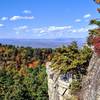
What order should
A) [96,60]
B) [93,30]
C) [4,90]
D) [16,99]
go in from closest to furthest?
[96,60]
[93,30]
[16,99]
[4,90]

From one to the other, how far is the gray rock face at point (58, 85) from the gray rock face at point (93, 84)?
2.60m

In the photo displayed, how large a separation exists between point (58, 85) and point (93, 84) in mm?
5494

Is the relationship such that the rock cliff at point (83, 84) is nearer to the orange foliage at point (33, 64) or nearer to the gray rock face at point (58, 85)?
the gray rock face at point (58, 85)

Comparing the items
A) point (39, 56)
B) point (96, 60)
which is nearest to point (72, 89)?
point (96, 60)

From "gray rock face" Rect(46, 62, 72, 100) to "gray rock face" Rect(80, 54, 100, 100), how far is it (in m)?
2.60

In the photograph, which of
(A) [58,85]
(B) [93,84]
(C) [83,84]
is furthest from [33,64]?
(B) [93,84]

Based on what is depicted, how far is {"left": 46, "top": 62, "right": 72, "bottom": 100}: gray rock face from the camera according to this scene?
2336 cm

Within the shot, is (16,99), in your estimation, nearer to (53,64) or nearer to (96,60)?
(53,64)

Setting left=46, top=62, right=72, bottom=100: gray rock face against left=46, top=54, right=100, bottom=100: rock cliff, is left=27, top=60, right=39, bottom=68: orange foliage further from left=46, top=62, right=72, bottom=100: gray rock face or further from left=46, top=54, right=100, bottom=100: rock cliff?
left=46, top=54, right=100, bottom=100: rock cliff

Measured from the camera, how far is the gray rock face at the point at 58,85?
2336 cm

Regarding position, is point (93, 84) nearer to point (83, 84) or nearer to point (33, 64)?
point (83, 84)

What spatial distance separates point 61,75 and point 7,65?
101 metres

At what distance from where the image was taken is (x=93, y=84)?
62.9 feet

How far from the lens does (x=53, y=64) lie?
24.5 m
